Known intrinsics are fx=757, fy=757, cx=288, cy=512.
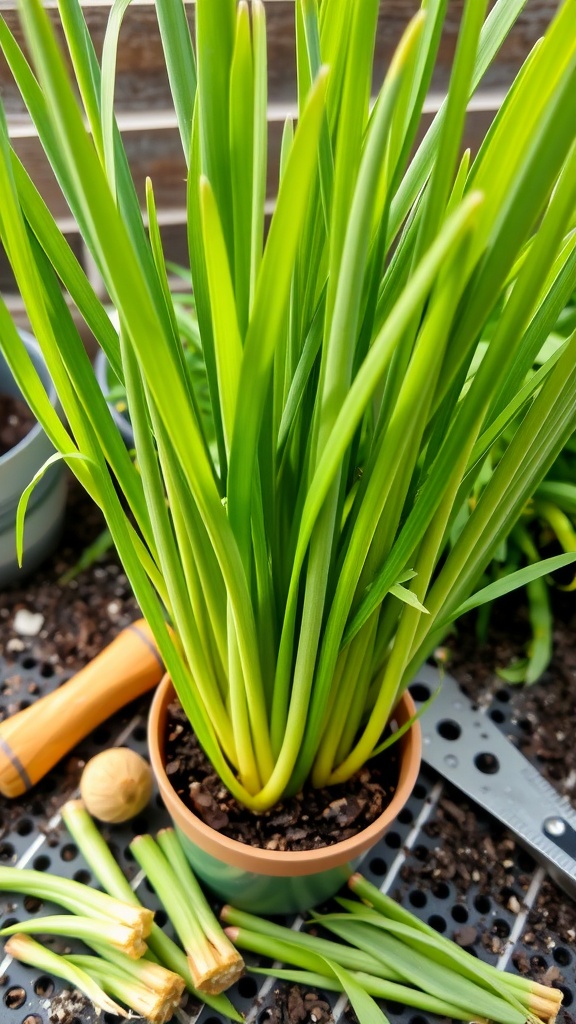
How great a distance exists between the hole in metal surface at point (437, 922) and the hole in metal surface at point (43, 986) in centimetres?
24

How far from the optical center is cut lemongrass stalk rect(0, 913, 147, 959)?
1.40ft

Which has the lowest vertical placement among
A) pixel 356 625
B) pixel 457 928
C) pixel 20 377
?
pixel 457 928

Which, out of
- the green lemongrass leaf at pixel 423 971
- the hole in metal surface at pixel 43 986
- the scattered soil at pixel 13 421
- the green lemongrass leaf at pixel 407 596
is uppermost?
the green lemongrass leaf at pixel 407 596

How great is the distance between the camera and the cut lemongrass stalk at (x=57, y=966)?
1.38ft

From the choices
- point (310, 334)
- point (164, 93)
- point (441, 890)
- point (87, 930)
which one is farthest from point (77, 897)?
point (164, 93)

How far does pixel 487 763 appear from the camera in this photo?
1.78ft

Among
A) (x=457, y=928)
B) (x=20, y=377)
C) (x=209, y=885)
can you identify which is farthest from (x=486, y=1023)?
(x=20, y=377)

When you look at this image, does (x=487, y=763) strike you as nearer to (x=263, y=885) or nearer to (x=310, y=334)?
(x=263, y=885)

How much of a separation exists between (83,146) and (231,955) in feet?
1.40

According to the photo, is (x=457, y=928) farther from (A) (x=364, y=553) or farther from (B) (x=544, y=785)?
(A) (x=364, y=553)

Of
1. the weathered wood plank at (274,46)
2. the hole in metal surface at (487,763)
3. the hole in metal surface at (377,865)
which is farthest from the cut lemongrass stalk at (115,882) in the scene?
the weathered wood plank at (274,46)

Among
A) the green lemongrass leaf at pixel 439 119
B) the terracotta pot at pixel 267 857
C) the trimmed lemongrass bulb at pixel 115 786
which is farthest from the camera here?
the trimmed lemongrass bulb at pixel 115 786

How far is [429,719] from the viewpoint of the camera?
0.57 m

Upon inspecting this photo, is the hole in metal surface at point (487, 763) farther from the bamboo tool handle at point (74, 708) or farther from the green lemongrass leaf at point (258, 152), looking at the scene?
the green lemongrass leaf at point (258, 152)
